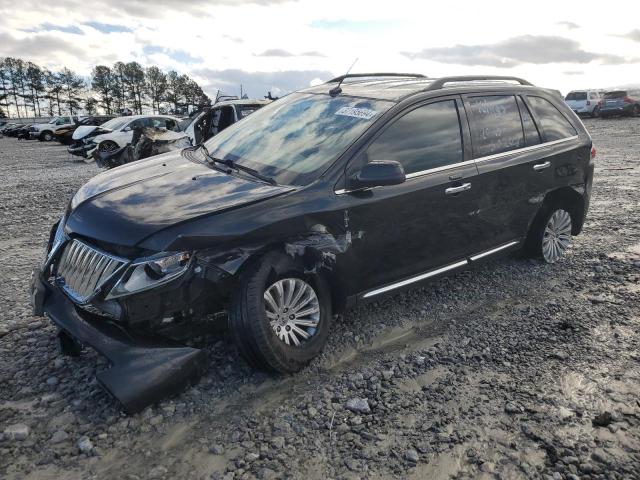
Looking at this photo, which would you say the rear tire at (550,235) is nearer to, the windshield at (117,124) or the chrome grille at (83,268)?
the chrome grille at (83,268)

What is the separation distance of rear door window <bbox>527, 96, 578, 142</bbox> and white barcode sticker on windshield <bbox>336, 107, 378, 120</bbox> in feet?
6.38

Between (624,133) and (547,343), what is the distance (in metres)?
20.4

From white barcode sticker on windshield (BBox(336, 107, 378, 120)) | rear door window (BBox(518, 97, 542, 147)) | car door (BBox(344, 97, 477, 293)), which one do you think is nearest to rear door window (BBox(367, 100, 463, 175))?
car door (BBox(344, 97, 477, 293))

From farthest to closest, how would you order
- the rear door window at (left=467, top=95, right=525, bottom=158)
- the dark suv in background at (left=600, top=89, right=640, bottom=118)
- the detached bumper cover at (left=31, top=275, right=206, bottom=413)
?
the dark suv in background at (left=600, top=89, right=640, bottom=118) → the rear door window at (left=467, top=95, right=525, bottom=158) → the detached bumper cover at (left=31, top=275, right=206, bottom=413)

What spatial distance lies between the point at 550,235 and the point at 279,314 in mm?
3273

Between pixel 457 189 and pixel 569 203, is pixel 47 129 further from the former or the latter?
pixel 457 189

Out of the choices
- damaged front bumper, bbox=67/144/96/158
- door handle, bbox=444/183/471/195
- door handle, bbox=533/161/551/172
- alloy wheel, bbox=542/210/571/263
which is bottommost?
alloy wheel, bbox=542/210/571/263

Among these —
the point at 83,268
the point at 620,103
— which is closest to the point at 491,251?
the point at 83,268

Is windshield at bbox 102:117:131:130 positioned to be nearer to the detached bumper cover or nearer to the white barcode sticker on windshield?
the white barcode sticker on windshield

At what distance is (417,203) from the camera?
3.72m

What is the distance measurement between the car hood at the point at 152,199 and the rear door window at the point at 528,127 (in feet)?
8.46

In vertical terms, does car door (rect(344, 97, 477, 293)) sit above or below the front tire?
above

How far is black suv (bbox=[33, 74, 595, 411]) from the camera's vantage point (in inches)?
110

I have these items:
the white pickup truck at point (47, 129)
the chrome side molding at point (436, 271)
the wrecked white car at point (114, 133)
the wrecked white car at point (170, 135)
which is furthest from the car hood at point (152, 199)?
the white pickup truck at point (47, 129)
